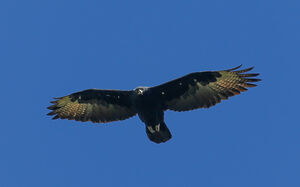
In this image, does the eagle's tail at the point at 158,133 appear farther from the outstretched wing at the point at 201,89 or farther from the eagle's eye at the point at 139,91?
the eagle's eye at the point at 139,91

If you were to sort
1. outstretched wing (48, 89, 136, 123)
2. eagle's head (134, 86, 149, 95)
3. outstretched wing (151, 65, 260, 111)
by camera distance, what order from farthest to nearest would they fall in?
outstretched wing (48, 89, 136, 123), outstretched wing (151, 65, 260, 111), eagle's head (134, 86, 149, 95)

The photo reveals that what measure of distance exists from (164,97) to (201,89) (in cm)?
138

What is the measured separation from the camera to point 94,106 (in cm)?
2319

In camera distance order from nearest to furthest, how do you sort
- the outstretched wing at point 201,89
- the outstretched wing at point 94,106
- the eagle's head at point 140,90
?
1. the eagle's head at point 140,90
2. the outstretched wing at point 201,89
3. the outstretched wing at point 94,106

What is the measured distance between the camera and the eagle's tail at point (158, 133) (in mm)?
21766

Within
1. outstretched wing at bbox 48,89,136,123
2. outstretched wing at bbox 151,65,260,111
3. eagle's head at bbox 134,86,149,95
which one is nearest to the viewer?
eagle's head at bbox 134,86,149,95

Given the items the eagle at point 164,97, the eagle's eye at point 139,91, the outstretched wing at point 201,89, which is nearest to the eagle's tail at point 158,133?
the eagle at point 164,97

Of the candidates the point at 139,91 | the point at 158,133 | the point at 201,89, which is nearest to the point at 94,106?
the point at 139,91

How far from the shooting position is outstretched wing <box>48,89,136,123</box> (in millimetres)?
22734

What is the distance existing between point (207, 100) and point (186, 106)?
31.3 inches

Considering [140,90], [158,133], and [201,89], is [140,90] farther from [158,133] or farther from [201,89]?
[201,89]

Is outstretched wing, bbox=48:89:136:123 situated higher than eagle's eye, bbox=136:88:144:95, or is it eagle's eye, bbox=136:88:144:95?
outstretched wing, bbox=48:89:136:123

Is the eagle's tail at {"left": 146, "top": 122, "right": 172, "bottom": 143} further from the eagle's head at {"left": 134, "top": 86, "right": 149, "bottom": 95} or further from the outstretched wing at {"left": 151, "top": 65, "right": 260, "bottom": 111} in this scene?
the eagle's head at {"left": 134, "top": 86, "right": 149, "bottom": 95}

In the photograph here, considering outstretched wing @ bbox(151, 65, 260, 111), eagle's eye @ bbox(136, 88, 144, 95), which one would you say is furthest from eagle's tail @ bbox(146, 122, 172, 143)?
eagle's eye @ bbox(136, 88, 144, 95)
